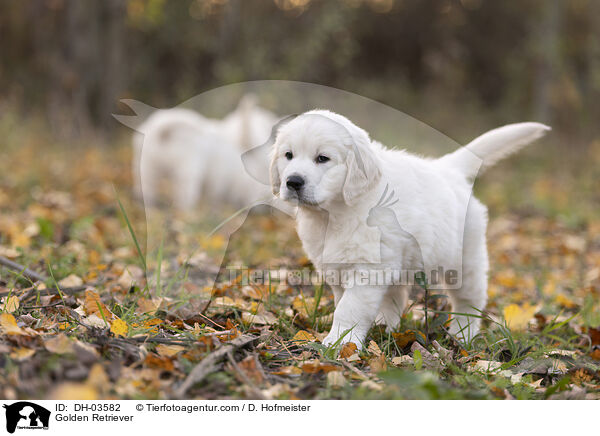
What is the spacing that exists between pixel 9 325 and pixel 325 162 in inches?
58.3

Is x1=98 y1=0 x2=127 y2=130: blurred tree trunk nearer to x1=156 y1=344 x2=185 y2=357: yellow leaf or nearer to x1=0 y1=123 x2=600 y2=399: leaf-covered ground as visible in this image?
x1=0 y1=123 x2=600 y2=399: leaf-covered ground

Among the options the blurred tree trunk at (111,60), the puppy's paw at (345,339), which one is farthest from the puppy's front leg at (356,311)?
the blurred tree trunk at (111,60)

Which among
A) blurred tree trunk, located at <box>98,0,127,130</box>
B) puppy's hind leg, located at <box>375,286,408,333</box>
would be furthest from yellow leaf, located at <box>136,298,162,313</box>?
blurred tree trunk, located at <box>98,0,127,130</box>

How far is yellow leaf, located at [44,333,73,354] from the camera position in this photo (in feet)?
6.60

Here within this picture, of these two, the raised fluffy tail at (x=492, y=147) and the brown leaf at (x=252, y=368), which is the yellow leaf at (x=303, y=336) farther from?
the raised fluffy tail at (x=492, y=147)

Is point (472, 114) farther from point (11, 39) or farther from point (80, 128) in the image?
point (11, 39)

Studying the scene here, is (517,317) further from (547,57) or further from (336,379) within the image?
(547,57)

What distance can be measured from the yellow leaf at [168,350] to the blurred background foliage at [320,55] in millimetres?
6051

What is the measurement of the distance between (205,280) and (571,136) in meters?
10.2

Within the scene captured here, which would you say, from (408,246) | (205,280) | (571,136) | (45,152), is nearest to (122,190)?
(45,152)

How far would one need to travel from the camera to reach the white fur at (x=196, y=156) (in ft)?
19.7

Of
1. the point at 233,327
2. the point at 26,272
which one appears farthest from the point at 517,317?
the point at 26,272

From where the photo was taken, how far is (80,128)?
8695 mm
